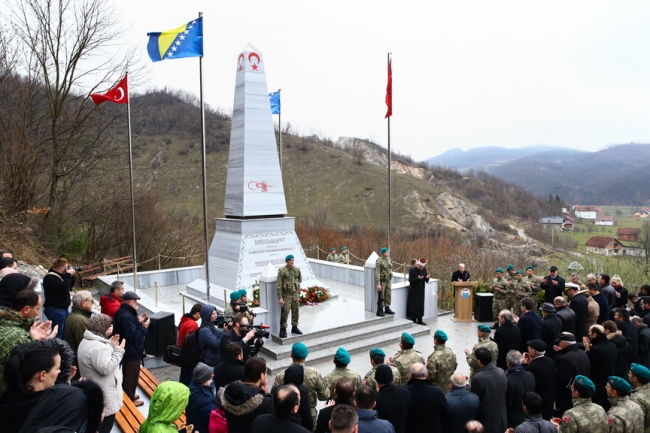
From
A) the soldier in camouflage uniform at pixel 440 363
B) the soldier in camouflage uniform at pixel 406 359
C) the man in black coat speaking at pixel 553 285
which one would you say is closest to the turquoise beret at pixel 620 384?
the soldier in camouflage uniform at pixel 440 363

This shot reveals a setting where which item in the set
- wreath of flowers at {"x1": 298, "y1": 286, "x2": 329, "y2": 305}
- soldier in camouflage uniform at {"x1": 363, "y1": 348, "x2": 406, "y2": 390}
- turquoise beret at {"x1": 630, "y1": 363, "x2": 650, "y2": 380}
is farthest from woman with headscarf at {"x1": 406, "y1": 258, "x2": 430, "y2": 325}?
turquoise beret at {"x1": 630, "y1": 363, "x2": 650, "y2": 380}

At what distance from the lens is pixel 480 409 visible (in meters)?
4.66

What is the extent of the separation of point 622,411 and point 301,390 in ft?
10.4

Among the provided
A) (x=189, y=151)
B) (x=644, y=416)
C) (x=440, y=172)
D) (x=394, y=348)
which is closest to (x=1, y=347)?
(x=644, y=416)

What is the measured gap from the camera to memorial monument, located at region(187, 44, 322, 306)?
41.7ft

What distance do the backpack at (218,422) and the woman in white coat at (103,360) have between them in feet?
3.85

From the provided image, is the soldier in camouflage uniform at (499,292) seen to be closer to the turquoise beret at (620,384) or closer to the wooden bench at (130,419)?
the turquoise beret at (620,384)

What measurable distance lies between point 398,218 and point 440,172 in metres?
41.0

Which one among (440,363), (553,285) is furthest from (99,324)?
(553,285)

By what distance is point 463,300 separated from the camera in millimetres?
11508

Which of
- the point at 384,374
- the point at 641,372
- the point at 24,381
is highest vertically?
the point at 24,381

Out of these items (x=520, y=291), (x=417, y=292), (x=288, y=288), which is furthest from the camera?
(x=417, y=292)

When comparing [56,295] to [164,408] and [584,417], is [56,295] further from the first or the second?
[584,417]

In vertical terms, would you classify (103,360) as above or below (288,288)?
above
